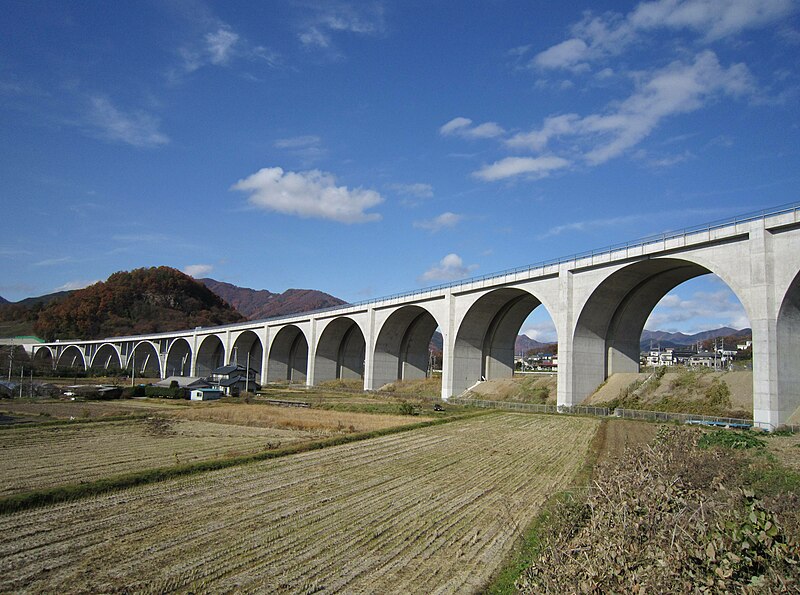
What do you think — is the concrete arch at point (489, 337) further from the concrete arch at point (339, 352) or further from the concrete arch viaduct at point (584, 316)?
the concrete arch at point (339, 352)

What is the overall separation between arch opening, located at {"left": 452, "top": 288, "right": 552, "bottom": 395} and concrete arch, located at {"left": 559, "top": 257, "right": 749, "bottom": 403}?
29.5 ft

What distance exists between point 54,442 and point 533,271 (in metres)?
30.0

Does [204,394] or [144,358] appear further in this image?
[144,358]

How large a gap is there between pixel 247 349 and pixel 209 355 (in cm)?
1380

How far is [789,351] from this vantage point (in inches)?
935

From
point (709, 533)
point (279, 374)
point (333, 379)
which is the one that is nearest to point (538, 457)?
point (709, 533)

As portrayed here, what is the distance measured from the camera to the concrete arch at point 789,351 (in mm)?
A: 23234

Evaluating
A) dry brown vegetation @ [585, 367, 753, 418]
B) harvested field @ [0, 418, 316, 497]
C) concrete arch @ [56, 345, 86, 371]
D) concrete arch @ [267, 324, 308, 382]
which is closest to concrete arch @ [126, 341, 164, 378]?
concrete arch @ [56, 345, 86, 371]

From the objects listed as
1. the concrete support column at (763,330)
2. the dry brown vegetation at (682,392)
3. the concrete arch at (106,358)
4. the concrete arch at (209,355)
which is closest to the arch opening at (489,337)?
the dry brown vegetation at (682,392)

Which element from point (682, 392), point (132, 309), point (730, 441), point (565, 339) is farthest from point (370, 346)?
point (132, 309)

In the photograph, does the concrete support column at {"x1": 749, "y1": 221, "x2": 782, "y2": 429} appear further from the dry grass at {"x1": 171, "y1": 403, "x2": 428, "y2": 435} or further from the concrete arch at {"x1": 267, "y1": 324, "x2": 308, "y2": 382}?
the concrete arch at {"x1": 267, "y1": 324, "x2": 308, "y2": 382}

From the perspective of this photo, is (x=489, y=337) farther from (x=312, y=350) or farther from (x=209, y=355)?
(x=209, y=355)

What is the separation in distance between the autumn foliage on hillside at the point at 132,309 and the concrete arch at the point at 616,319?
121m

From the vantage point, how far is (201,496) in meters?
Answer: 11.9
